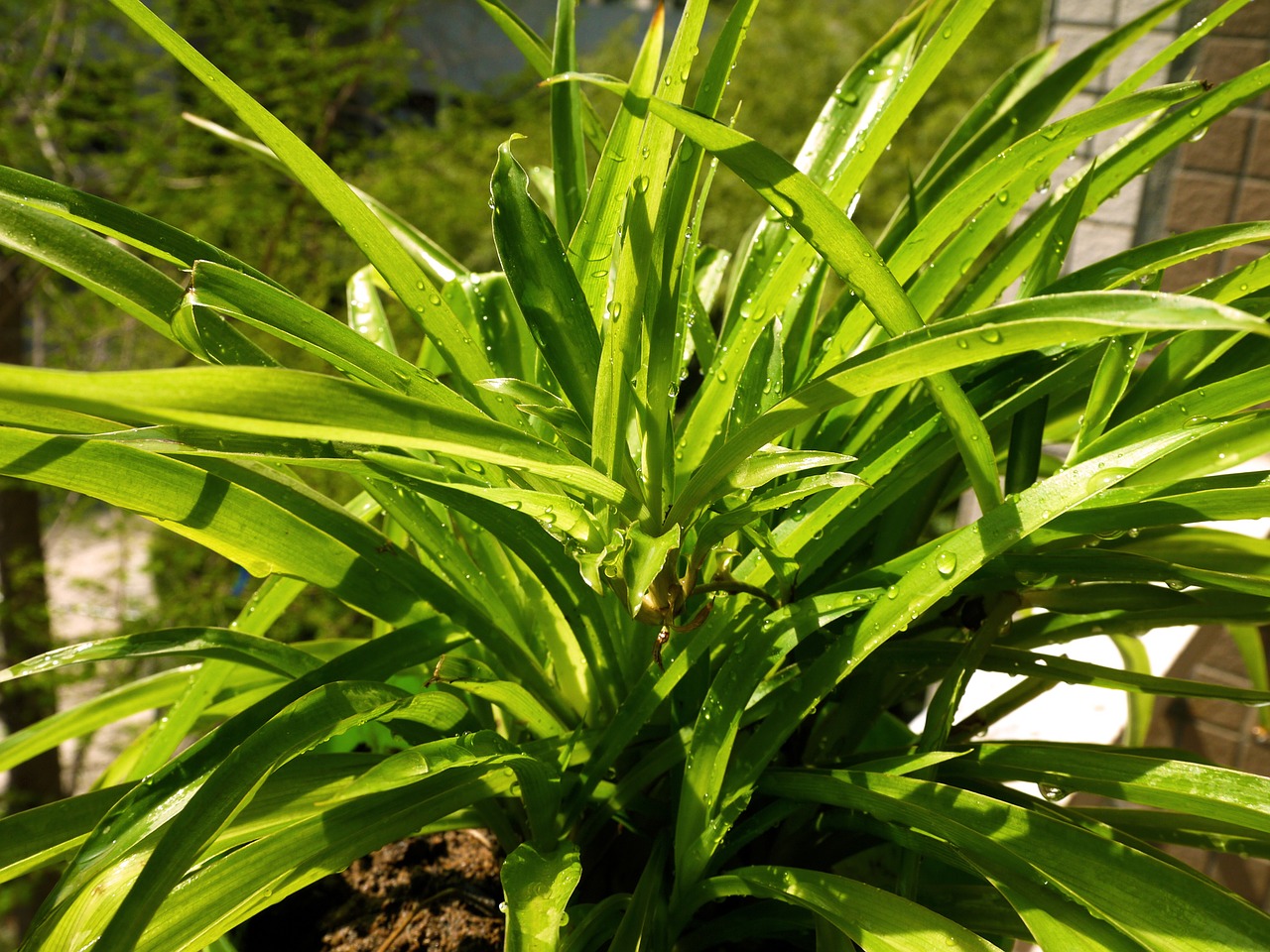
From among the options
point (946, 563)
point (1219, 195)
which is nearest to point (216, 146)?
point (1219, 195)

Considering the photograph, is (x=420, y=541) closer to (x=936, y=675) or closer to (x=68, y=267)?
(x=68, y=267)

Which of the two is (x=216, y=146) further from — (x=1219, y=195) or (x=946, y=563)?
(x=946, y=563)

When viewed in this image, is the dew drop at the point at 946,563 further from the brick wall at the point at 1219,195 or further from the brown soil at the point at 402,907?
the brick wall at the point at 1219,195

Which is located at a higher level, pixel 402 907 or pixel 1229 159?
pixel 1229 159

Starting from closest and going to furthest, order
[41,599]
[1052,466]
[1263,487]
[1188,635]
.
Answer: [1263,487] → [1052,466] → [1188,635] → [41,599]

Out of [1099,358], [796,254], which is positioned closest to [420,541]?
[796,254]

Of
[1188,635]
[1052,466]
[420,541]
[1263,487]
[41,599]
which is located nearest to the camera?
[1263,487]
